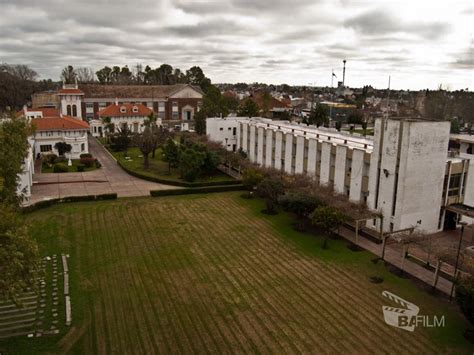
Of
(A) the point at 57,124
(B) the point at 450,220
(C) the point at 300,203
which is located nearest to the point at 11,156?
(C) the point at 300,203

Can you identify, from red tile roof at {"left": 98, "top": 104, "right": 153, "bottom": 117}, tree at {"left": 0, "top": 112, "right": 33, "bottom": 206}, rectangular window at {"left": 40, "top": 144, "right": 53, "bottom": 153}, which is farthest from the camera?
red tile roof at {"left": 98, "top": 104, "right": 153, "bottom": 117}

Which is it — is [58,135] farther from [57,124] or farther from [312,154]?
[312,154]

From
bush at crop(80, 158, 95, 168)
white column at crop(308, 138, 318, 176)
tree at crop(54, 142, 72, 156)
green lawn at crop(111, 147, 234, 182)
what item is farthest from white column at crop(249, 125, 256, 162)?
tree at crop(54, 142, 72, 156)


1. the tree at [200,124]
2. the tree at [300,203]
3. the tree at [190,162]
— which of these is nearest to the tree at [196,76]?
Result: the tree at [200,124]

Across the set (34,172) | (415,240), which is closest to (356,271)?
(415,240)

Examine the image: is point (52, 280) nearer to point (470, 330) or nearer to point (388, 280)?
point (388, 280)

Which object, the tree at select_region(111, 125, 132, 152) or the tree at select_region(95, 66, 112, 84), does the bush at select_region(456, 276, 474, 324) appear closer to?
the tree at select_region(111, 125, 132, 152)

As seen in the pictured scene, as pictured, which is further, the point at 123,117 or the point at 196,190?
the point at 123,117
